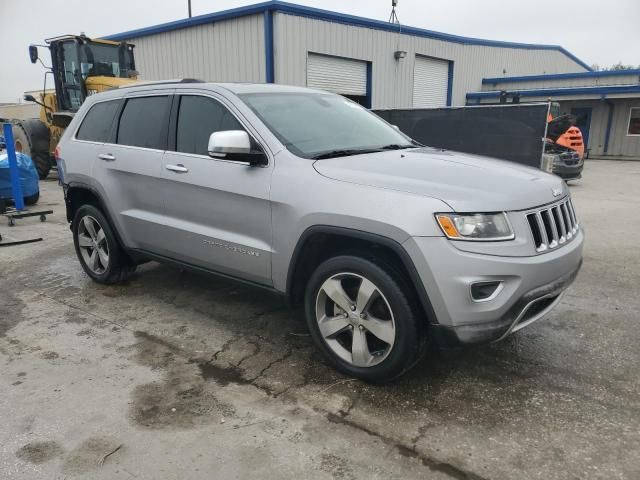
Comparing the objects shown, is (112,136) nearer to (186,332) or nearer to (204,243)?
(204,243)

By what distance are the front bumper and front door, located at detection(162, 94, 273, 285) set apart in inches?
46.0

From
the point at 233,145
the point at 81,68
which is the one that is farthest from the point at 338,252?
the point at 81,68

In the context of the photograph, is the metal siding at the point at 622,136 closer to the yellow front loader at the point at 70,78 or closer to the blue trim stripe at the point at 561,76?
the blue trim stripe at the point at 561,76

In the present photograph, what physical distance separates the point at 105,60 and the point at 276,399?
11.9m

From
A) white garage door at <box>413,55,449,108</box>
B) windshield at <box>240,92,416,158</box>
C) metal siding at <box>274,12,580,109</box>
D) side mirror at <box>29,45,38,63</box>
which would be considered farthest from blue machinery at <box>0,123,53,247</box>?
white garage door at <box>413,55,449,108</box>

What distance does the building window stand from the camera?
2330cm

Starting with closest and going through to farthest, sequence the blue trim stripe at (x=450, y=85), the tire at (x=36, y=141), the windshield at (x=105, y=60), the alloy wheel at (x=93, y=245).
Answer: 1. the alloy wheel at (x=93, y=245)
2. the windshield at (x=105, y=60)
3. the tire at (x=36, y=141)
4. the blue trim stripe at (x=450, y=85)

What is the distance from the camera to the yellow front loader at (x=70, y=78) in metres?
12.0

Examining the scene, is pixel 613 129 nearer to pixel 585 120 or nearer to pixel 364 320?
pixel 585 120

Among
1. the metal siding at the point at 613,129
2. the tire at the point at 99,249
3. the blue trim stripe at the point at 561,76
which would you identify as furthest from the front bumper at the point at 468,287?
the metal siding at the point at 613,129

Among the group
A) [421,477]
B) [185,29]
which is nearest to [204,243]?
[421,477]

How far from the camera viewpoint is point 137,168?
4.31 meters

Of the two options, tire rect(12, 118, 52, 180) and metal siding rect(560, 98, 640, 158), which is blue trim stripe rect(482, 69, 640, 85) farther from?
tire rect(12, 118, 52, 180)

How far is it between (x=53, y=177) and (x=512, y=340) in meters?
14.4
